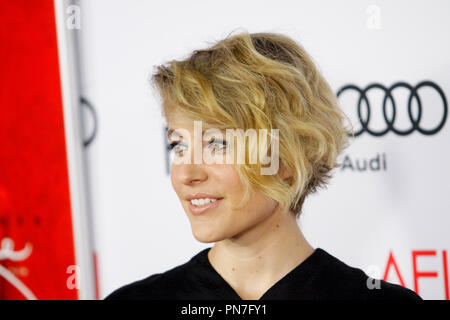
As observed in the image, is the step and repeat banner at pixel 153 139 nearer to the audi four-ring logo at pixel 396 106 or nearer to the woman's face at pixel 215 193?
the audi four-ring logo at pixel 396 106

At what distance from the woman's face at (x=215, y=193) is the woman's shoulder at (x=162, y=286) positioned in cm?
18

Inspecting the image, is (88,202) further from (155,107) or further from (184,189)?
(184,189)

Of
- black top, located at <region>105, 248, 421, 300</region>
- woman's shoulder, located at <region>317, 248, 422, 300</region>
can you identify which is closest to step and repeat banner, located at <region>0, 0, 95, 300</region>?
black top, located at <region>105, 248, 421, 300</region>

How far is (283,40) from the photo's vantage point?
121 centimetres

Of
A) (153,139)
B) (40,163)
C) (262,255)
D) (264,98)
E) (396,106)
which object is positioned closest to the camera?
(264,98)

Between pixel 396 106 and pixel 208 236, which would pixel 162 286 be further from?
pixel 396 106

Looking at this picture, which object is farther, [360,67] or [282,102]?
[360,67]

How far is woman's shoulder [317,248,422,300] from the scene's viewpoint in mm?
1270

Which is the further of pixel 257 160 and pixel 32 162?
pixel 32 162

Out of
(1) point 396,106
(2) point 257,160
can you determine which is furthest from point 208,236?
(1) point 396,106

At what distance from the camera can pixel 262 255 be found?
48.9 inches

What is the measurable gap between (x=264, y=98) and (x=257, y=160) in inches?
4.9

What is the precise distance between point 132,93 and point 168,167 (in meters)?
0.23

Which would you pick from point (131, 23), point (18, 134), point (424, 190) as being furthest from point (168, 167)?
point (424, 190)
